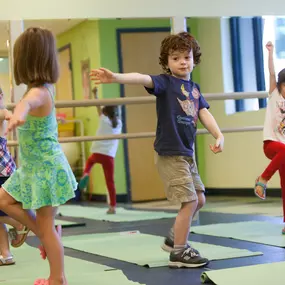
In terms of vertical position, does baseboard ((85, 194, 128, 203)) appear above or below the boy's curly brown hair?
below

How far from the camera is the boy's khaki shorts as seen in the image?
10.1 ft

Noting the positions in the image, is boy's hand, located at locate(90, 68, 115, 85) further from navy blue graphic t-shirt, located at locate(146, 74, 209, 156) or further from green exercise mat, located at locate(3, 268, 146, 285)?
green exercise mat, located at locate(3, 268, 146, 285)

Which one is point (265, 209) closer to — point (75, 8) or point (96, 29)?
point (75, 8)

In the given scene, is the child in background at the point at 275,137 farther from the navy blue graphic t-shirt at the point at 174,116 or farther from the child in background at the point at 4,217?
the child in background at the point at 4,217

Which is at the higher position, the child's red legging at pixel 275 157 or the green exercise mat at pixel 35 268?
the child's red legging at pixel 275 157

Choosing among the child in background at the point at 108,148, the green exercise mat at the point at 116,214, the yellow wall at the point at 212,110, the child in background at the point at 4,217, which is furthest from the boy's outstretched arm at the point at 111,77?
the yellow wall at the point at 212,110

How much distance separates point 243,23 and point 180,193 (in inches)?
193

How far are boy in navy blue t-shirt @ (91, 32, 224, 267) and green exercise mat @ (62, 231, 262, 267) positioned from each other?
152mm

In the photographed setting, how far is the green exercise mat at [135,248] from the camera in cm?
322

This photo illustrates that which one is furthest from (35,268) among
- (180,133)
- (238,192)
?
(238,192)

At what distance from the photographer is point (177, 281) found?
8.74ft

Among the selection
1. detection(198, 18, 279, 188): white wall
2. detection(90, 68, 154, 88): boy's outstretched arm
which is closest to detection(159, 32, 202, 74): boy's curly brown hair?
detection(90, 68, 154, 88): boy's outstretched arm

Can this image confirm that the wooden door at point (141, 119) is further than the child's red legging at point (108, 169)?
Yes

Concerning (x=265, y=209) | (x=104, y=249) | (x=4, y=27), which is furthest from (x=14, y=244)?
(x=265, y=209)
